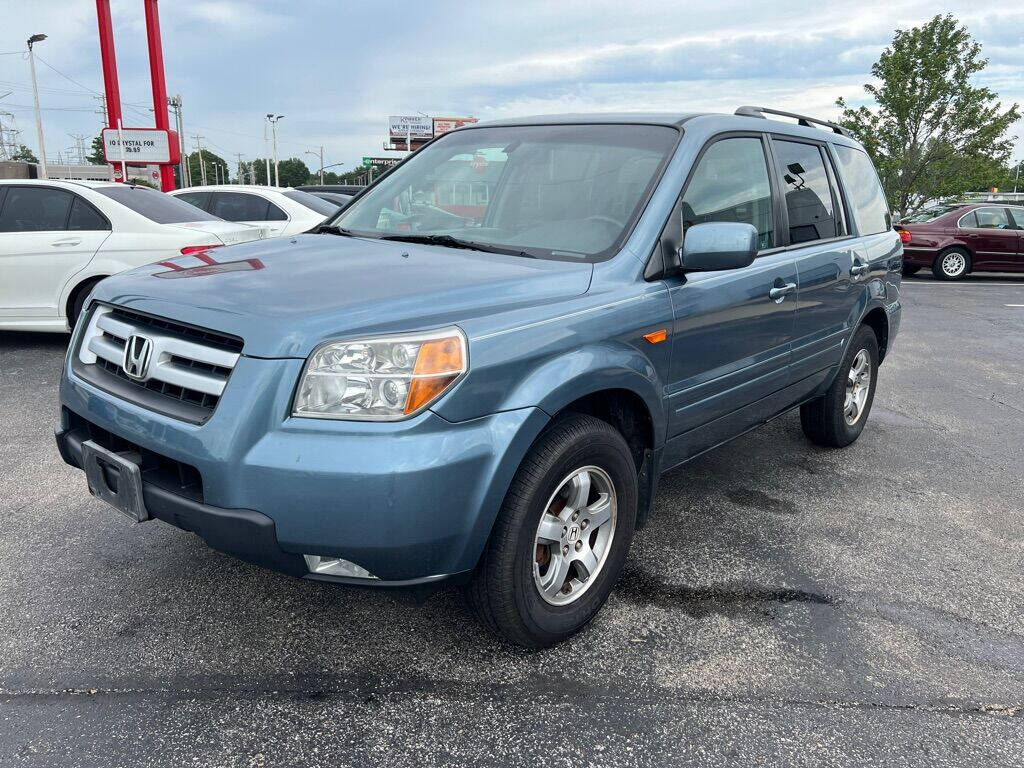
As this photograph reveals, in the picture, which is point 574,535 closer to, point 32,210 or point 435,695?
point 435,695

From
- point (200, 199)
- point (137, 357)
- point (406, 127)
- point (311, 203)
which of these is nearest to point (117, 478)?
point (137, 357)

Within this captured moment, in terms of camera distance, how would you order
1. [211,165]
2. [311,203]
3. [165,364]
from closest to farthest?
[165,364], [311,203], [211,165]

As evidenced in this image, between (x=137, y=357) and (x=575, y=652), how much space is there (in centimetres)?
168

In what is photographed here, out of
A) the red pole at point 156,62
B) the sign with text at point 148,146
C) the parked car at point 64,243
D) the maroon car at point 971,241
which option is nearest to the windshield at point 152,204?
the parked car at point 64,243

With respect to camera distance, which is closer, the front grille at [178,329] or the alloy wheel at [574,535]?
the front grille at [178,329]

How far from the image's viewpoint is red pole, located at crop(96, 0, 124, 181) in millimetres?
22750

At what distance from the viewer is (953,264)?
49.1 feet

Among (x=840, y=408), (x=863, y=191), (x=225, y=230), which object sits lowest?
(x=840, y=408)

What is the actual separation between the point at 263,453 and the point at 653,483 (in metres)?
1.52

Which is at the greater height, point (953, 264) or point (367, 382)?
point (367, 382)

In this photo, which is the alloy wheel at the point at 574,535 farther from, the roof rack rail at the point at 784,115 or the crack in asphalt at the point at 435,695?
the roof rack rail at the point at 784,115

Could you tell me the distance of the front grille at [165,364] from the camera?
2.29 m

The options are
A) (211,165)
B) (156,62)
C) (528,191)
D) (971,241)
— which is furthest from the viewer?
(211,165)

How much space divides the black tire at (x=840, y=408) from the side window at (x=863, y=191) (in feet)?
2.11
